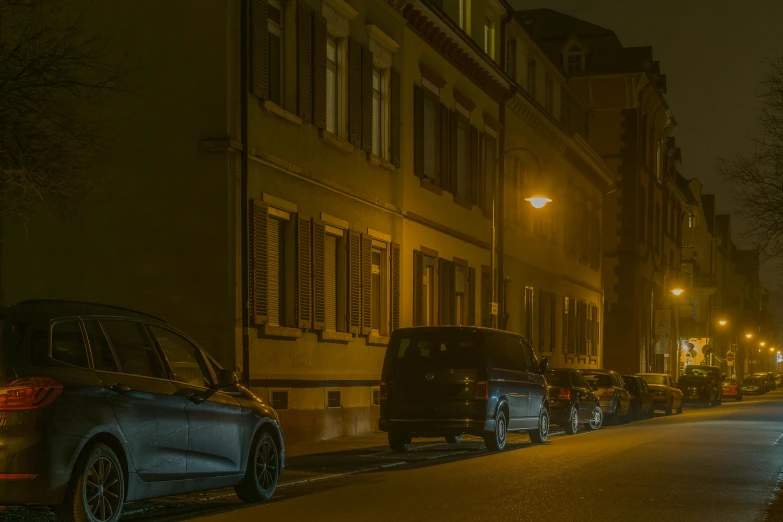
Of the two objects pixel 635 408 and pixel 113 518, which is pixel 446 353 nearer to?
pixel 113 518

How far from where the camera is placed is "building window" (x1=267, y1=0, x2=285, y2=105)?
79.0 feet

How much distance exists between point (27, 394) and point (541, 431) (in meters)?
16.0

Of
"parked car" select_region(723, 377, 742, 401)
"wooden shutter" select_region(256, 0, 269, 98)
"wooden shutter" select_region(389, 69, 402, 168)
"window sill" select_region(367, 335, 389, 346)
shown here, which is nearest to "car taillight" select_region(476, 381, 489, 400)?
"wooden shutter" select_region(256, 0, 269, 98)

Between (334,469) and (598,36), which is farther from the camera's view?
(598,36)

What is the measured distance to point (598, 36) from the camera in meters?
67.9

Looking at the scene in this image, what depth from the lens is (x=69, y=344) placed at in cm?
1088

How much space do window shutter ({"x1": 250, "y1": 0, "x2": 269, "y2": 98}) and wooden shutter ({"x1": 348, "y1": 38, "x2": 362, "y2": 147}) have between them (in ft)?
14.1

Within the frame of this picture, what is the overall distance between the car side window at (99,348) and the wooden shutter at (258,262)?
37.6ft

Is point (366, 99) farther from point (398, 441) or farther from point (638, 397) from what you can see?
point (638, 397)

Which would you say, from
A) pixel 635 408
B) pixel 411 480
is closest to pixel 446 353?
pixel 411 480

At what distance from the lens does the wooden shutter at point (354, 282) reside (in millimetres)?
27797

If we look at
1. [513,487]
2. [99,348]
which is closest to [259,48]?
[513,487]

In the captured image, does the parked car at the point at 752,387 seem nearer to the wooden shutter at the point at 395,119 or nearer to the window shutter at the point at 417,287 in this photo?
the window shutter at the point at 417,287

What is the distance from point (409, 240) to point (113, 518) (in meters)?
21.0
